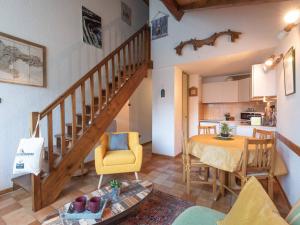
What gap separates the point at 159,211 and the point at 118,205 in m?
0.63

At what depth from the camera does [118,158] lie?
2463 millimetres

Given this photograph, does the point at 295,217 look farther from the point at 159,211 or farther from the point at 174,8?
the point at 174,8

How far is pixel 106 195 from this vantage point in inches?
63.1

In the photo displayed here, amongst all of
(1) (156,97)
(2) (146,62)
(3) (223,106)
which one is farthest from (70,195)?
(3) (223,106)

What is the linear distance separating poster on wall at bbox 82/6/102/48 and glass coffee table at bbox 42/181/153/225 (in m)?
3.05

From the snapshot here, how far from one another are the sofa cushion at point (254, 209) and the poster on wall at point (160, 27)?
3769 mm

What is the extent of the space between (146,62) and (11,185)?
3.34 metres

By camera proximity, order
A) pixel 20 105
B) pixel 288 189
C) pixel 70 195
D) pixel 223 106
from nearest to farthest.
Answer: pixel 288 189 < pixel 70 195 < pixel 20 105 < pixel 223 106

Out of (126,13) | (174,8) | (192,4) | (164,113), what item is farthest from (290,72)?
(126,13)

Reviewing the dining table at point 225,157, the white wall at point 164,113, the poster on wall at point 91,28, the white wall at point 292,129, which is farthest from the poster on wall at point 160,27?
the dining table at point 225,157

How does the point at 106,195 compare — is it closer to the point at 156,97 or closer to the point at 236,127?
the point at 156,97

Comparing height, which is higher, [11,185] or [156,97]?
[156,97]

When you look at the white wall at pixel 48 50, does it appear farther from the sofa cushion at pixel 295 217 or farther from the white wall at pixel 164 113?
the sofa cushion at pixel 295 217

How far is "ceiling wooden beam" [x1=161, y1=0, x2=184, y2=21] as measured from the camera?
10.2 feet
